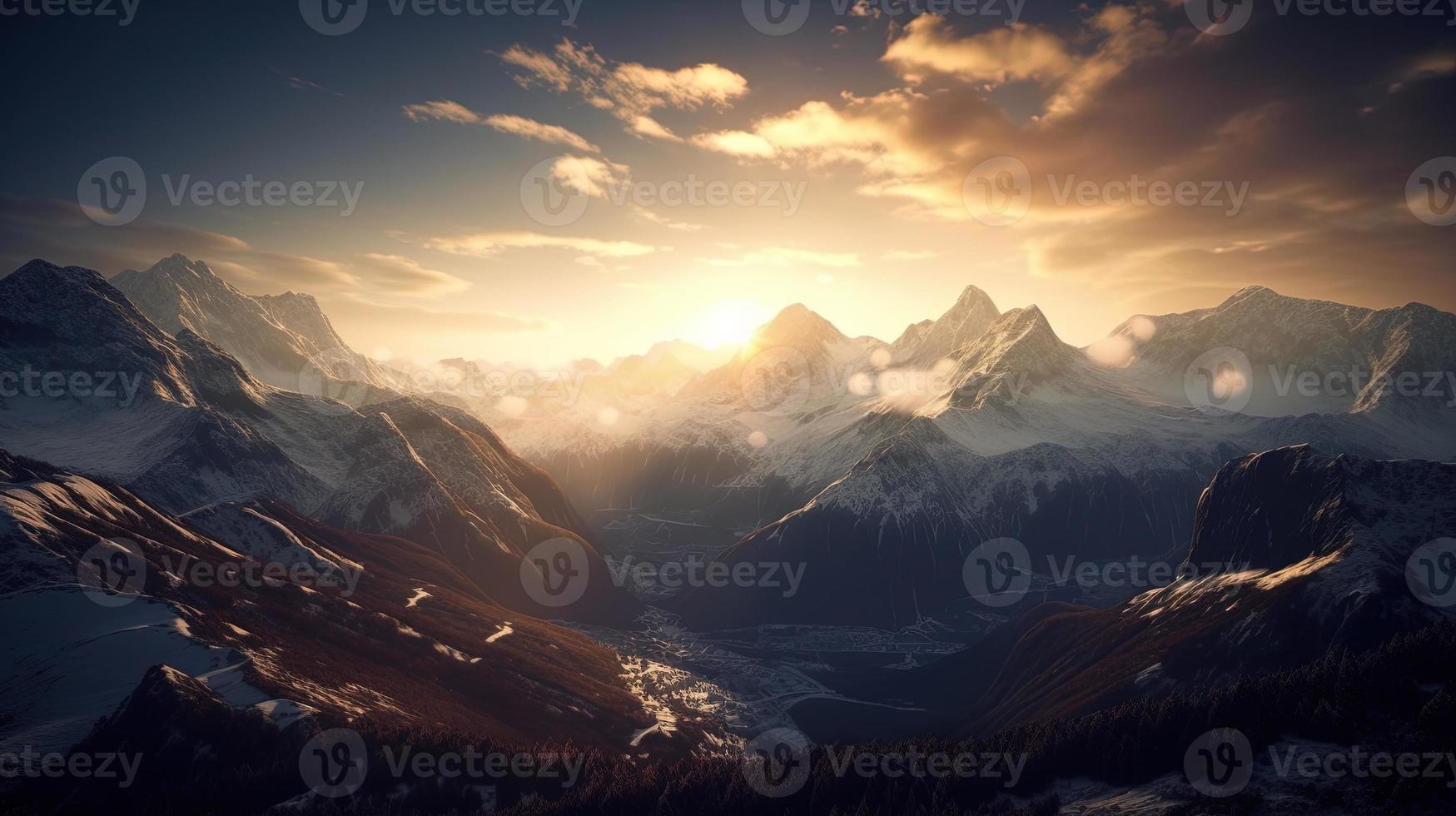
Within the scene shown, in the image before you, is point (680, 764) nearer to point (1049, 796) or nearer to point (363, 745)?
point (363, 745)

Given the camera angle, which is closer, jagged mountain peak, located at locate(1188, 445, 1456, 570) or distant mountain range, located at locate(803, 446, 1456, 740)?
distant mountain range, located at locate(803, 446, 1456, 740)

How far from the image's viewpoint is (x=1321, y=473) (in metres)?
172

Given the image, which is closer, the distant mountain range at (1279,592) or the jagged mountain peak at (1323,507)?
the distant mountain range at (1279,592)

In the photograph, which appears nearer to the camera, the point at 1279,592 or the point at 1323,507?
the point at 1279,592

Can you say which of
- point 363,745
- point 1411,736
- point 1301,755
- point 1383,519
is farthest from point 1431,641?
point 363,745

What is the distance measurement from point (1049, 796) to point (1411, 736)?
1618 inches

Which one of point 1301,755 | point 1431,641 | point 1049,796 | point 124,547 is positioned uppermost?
point 124,547

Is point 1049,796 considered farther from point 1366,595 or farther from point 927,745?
point 1366,595

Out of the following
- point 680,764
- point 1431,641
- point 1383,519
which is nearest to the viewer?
point 1431,641

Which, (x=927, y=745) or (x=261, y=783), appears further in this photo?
(x=927, y=745)

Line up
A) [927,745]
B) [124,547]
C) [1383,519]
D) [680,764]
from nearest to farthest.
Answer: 1. [927,745]
2. [680,764]
3. [124,547]
4. [1383,519]

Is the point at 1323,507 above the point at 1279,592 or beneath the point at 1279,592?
above

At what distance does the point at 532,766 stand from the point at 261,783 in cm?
4347

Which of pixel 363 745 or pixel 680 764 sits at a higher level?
pixel 363 745
